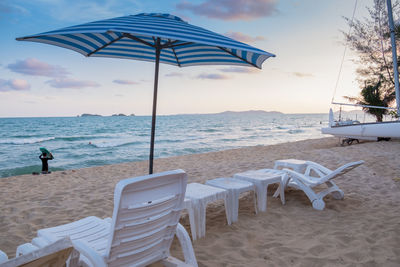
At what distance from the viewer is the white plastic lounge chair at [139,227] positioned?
1.36 m

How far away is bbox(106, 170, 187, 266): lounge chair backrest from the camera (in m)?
1.35

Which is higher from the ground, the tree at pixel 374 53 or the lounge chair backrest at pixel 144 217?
the tree at pixel 374 53

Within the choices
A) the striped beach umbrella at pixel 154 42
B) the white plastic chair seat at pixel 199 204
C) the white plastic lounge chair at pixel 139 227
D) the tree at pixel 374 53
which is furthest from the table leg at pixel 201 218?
the tree at pixel 374 53

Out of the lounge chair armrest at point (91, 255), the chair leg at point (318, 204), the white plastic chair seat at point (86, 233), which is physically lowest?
the chair leg at point (318, 204)

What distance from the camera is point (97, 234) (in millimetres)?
1842

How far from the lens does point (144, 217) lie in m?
1.49

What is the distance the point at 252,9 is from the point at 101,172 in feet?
27.0

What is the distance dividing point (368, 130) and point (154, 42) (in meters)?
11.1

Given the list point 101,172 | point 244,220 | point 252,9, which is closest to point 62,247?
point 244,220

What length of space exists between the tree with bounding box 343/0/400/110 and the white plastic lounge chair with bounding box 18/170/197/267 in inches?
657

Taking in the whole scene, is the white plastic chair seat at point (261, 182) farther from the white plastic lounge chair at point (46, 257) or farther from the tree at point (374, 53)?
the tree at point (374, 53)

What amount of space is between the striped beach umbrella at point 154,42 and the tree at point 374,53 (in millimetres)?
14462

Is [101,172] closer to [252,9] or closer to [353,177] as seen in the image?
[353,177]

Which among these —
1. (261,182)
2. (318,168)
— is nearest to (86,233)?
(261,182)
